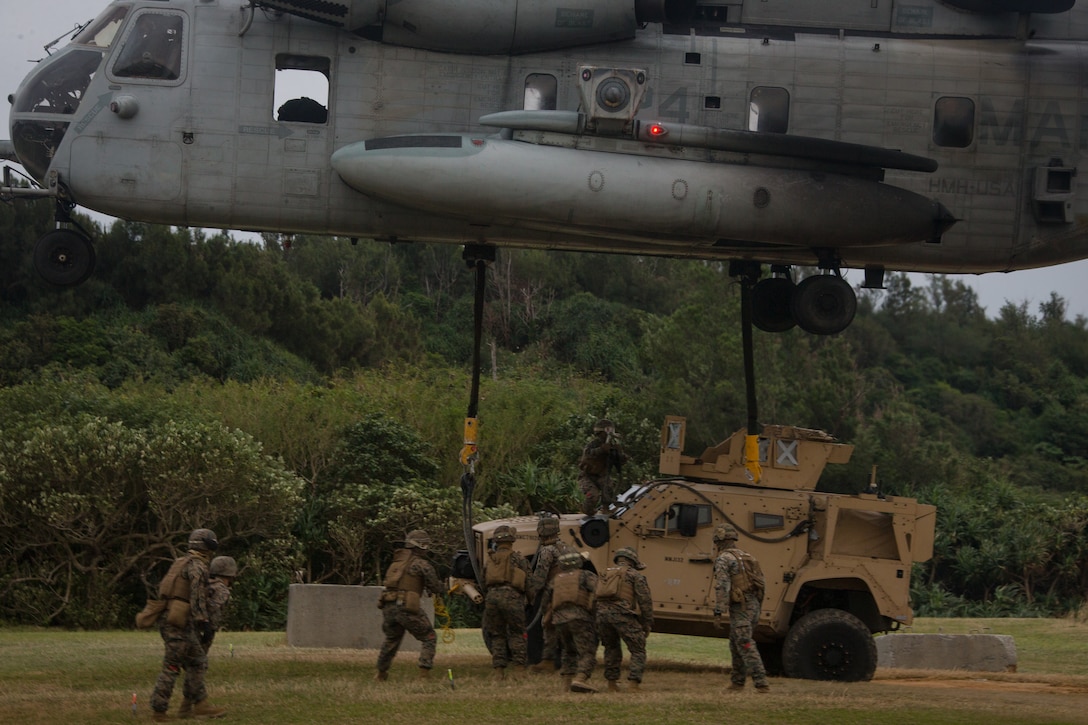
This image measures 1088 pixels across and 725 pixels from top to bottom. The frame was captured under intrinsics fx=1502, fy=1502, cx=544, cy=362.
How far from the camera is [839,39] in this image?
14156 mm

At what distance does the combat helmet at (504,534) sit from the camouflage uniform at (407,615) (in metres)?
0.97

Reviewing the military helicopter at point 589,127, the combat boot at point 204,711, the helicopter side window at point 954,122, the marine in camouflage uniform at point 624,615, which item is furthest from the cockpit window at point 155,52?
the helicopter side window at point 954,122

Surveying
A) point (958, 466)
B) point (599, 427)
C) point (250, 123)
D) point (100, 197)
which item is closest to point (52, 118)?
point (100, 197)

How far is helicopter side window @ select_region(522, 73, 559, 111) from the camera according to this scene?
13.8m

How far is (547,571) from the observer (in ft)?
43.7

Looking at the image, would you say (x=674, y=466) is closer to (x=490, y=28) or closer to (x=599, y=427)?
Result: (x=599, y=427)

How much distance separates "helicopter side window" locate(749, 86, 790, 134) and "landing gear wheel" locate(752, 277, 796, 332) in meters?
1.88

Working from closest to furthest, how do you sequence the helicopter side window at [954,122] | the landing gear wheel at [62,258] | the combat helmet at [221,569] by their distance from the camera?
1. the combat helmet at [221,569]
2. the landing gear wheel at [62,258]
3. the helicopter side window at [954,122]

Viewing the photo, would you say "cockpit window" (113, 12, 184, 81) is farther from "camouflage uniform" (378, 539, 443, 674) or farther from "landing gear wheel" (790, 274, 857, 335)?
"landing gear wheel" (790, 274, 857, 335)

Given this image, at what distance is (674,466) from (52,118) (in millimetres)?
6718

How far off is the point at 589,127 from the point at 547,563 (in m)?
3.83

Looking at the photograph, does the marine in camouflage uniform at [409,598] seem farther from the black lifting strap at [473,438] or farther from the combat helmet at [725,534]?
the combat helmet at [725,534]

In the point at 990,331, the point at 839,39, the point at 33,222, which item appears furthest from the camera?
the point at 990,331

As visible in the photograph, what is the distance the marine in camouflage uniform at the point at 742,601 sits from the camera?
1224cm
